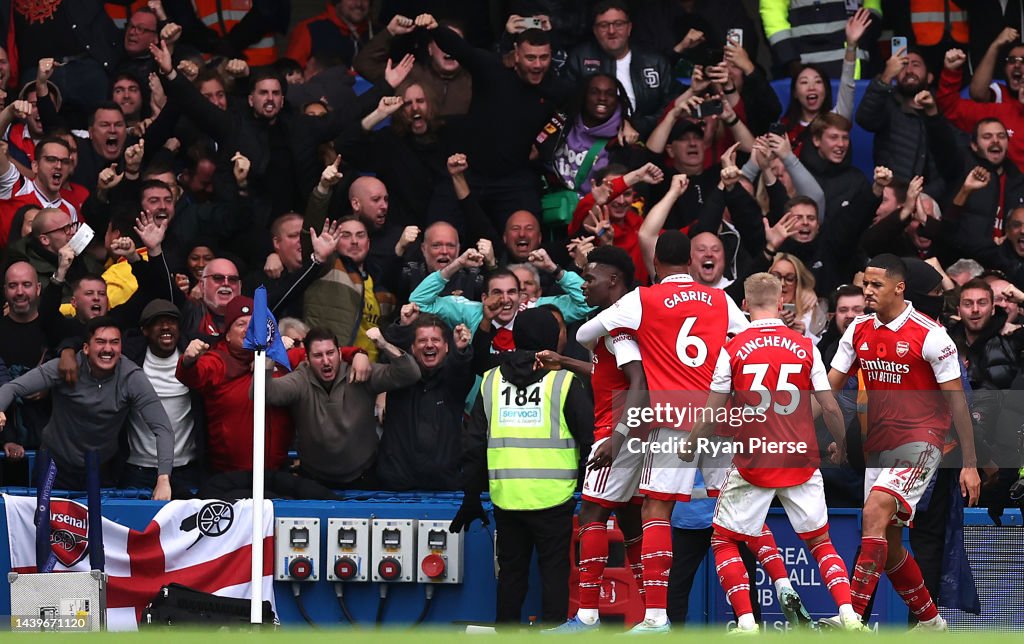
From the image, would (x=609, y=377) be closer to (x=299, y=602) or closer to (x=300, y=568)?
(x=300, y=568)

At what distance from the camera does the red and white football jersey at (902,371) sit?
944cm

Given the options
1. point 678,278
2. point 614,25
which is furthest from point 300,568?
point 614,25

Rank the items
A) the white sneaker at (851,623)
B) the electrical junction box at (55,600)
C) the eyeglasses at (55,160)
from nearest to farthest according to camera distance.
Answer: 1. the white sneaker at (851,623)
2. the electrical junction box at (55,600)
3. the eyeglasses at (55,160)

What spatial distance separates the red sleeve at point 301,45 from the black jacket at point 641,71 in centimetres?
299

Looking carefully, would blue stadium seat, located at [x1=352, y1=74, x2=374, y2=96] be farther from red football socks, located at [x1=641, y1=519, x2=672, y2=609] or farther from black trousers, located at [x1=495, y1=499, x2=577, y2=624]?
Answer: red football socks, located at [x1=641, y1=519, x2=672, y2=609]

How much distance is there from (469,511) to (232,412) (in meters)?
1.90

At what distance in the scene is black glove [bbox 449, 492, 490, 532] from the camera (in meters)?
10.4

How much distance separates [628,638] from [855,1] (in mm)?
9274

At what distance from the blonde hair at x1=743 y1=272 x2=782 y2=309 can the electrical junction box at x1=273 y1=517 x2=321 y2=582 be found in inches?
124

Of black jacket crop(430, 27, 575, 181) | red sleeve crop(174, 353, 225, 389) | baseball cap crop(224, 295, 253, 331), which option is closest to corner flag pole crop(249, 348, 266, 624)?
red sleeve crop(174, 353, 225, 389)

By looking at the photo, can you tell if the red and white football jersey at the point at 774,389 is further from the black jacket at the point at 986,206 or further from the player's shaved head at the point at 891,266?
the black jacket at the point at 986,206

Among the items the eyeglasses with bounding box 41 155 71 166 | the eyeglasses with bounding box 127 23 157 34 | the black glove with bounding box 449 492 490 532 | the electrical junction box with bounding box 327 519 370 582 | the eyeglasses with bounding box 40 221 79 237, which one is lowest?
the electrical junction box with bounding box 327 519 370 582

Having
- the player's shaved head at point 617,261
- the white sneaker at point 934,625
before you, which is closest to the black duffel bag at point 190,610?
the player's shaved head at point 617,261

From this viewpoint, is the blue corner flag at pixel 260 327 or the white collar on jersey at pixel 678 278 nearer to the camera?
the white collar on jersey at pixel 678 278
